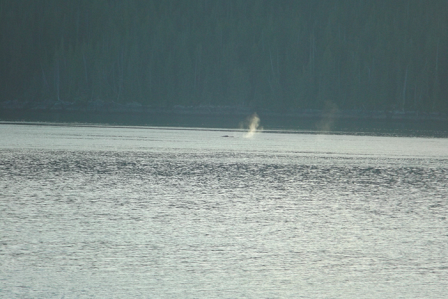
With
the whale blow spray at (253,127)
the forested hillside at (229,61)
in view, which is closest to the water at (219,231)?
the whale blow spray at (253,127)

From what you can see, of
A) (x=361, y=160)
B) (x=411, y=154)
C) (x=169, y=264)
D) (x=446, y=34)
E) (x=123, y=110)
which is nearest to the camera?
(x=169, y=264)

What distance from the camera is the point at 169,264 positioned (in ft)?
45.4

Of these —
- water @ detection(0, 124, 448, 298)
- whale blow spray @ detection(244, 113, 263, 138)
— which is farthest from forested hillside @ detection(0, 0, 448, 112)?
water @ detection(0, 124, 448, 298)

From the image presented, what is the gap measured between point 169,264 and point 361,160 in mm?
29537

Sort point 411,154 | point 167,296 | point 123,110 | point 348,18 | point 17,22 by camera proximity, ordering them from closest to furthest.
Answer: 1. point 167,296
2. point 411,154
3. point 123,110
4. point 17,22
5. point 348,18

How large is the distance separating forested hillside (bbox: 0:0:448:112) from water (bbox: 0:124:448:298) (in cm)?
11759

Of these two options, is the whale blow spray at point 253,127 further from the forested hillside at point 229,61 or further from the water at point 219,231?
the water at point 219,231

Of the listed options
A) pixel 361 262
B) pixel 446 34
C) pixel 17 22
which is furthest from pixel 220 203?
pixel 17 22

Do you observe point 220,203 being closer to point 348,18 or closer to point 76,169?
point 76,169

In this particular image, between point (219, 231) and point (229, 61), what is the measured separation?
149049 millimetres

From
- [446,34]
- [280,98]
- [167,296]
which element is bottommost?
[167,296]

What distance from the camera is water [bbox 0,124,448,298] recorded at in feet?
41.1

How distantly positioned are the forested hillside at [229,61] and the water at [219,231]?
117586 mm

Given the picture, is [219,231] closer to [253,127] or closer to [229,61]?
[253,127]
